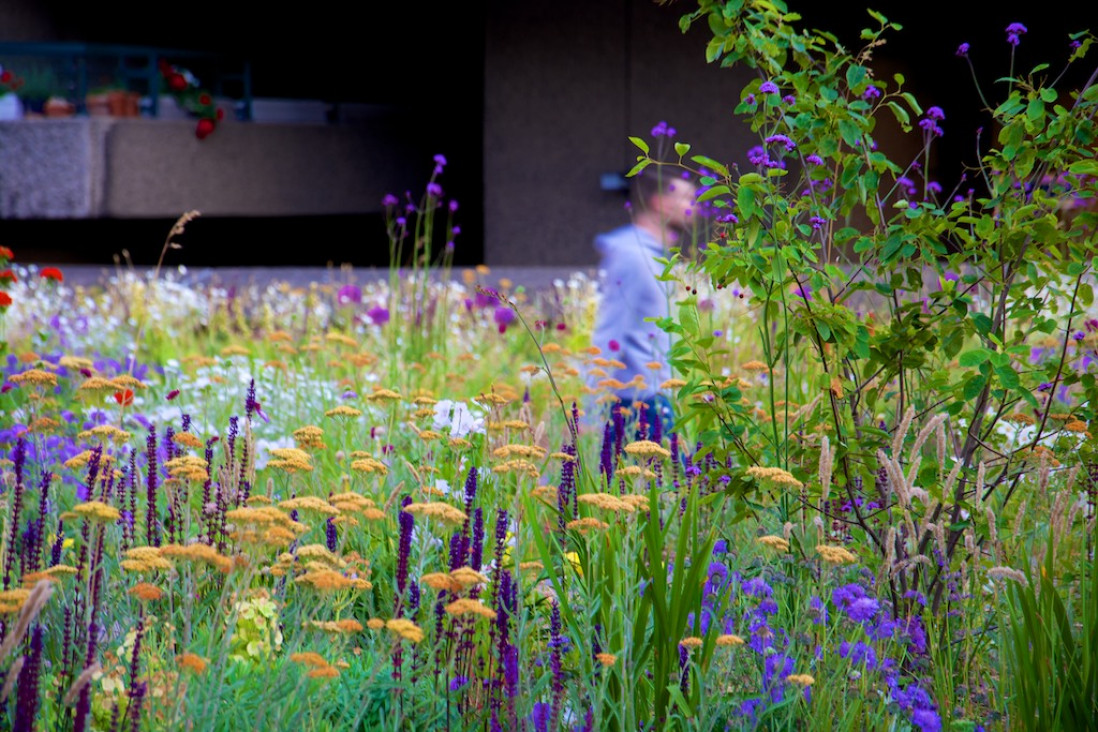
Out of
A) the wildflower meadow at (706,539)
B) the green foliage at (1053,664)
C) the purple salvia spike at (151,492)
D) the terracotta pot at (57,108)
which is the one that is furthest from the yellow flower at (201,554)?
the terracotta pot at (57,108)

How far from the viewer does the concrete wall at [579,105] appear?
528 inches

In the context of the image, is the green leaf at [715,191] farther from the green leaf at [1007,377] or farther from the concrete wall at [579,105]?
the concrete wall at [579,105]

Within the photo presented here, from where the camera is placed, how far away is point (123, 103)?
1391cm

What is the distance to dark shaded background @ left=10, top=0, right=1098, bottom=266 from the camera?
14477 mm

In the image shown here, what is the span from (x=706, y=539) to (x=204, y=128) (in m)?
12.5

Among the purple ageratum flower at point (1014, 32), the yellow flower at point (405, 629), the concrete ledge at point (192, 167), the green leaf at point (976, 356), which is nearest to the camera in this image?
the yellow flower at point (405, 629)

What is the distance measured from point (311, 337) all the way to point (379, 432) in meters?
1.85

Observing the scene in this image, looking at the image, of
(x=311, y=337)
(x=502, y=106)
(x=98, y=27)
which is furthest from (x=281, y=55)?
(x=311, y=337)

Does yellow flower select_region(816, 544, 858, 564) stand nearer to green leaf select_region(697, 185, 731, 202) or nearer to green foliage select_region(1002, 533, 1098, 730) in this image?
green foliage select_region(1002, 533, 1098, 730)

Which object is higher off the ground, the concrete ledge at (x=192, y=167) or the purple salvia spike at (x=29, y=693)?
the concrete ledge at (x=192, y=167)

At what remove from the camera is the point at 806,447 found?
3188 mm

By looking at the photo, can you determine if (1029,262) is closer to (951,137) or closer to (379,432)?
(379,432)

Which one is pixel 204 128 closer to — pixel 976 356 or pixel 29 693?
pixel 976 356

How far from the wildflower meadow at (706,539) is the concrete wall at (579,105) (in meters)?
9.60
